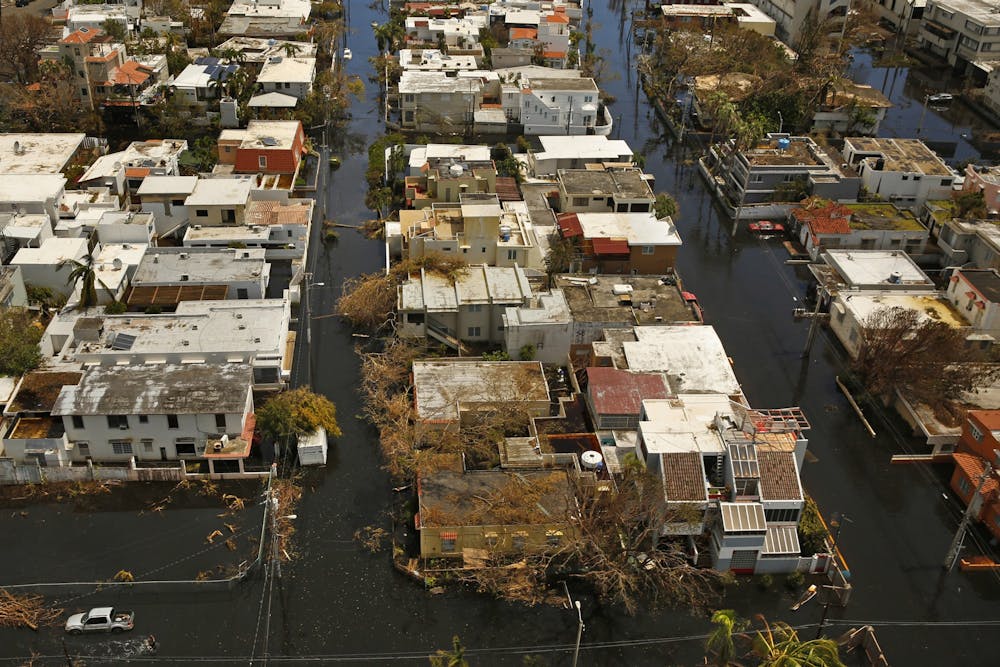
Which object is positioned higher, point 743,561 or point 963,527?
point 963,527

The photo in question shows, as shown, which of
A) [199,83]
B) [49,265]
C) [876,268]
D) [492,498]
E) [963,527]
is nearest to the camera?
[963,527]

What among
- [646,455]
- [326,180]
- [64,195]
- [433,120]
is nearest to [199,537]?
[646,455]

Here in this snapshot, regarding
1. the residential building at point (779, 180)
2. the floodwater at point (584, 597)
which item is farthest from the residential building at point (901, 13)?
the floodwater at point (584, 597)

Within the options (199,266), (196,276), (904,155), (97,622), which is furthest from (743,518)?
(904,155)

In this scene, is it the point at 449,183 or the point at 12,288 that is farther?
the point at 449,183

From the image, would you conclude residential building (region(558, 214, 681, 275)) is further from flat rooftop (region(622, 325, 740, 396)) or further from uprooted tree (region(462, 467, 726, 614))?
uprooted tree (region(462, 467, 726, 614))

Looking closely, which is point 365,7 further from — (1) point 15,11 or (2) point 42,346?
(2) point 42,346

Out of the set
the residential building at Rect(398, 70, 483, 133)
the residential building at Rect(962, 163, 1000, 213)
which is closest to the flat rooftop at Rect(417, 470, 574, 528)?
the residential building at Rect(962, 163, 1000, 213)

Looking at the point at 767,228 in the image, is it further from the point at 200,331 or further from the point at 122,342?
the point at 122,342

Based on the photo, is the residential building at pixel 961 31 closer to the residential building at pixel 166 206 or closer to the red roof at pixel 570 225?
the red roof at pixel 570 225
